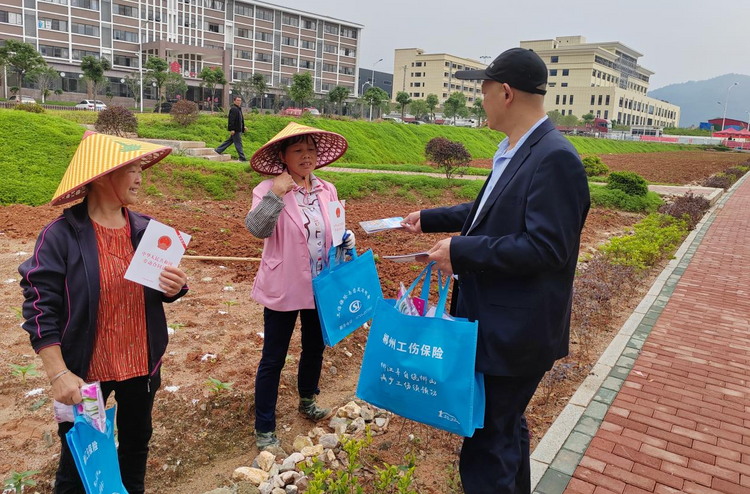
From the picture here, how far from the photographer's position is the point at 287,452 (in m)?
3.05

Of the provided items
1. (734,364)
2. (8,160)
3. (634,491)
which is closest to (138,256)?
(634,491)

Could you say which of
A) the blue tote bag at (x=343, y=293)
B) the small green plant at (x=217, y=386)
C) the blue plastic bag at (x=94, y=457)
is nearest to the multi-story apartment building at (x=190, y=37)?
the small green plant at (x=217, y=386)

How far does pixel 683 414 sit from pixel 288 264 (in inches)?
110

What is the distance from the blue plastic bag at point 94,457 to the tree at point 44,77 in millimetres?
44215

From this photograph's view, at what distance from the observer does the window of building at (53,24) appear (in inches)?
1842

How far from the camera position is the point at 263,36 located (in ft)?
202

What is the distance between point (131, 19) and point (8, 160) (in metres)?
49.4

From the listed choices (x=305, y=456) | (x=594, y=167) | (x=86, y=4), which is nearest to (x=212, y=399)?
(x=305, y=456)

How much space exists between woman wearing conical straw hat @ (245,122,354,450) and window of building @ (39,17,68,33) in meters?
54.5

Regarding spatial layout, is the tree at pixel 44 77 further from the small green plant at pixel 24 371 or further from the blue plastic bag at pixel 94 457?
the blue plastic bag at pixel 94 457

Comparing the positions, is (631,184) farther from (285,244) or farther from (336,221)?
(285,244)

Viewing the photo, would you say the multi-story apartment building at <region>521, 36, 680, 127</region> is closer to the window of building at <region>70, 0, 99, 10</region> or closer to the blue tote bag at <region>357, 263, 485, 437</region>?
the window of building at <region>70, 0, 99, 10</region>

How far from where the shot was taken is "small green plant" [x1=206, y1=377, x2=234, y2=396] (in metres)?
3.42

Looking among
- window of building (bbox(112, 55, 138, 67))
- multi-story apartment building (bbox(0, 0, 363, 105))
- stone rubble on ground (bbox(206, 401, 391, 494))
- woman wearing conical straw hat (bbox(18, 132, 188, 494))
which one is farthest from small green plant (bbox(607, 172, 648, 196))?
window of building (bbox(112, 55, 138, 67))
